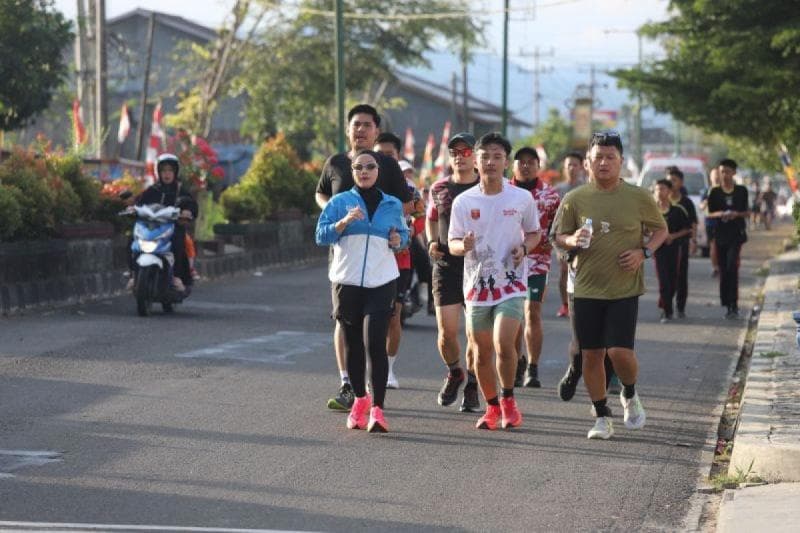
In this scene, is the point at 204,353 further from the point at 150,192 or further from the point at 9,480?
the point at 9,480

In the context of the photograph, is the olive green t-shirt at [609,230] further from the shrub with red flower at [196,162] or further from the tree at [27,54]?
the tree at [27,54]

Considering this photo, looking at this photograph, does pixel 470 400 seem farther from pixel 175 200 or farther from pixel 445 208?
pixel 175 200

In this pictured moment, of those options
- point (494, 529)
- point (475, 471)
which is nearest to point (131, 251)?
point (475, 471)

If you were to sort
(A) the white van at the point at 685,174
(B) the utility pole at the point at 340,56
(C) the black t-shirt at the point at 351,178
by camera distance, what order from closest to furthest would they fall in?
(C) the black t-shirt at the point at 351,178
(B) the utility pole at the point at 340,56
(A) the white van at the point at 685,174

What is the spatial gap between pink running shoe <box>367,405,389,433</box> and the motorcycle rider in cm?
790

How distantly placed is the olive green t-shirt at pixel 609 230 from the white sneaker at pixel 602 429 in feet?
2.57

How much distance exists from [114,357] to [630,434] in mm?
5012

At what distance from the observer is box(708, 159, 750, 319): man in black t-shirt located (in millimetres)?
18875

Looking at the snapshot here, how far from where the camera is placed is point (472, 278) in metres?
10.2

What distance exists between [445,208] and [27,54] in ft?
56.3

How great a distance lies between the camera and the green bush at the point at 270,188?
27688 millimetres

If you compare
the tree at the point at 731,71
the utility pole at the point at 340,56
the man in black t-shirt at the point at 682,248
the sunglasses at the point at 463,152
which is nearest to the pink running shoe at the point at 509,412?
the sunglasses at the point at 463,152

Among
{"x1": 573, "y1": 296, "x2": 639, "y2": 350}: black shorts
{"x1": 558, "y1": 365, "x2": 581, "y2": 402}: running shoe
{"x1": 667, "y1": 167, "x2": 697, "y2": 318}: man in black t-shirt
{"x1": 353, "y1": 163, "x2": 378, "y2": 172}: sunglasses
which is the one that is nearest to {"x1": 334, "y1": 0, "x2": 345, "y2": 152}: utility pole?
{"x1": 667, "y1": 167, "x2": 697, "y2": 318}: man in black t-shirt

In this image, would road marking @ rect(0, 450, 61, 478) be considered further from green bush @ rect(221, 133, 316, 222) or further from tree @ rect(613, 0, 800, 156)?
green bush @ rect(221, 133, 316, 222)
